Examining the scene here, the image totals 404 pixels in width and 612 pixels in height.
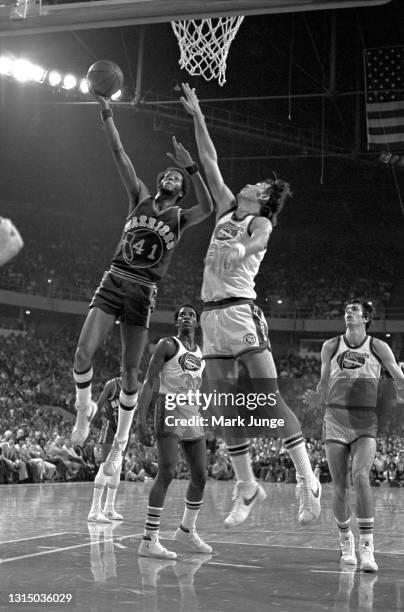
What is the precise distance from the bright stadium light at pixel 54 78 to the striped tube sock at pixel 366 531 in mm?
16844

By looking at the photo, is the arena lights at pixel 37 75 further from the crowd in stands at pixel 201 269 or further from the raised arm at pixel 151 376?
the raised arm at pixel 151 376

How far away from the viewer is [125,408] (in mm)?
7980

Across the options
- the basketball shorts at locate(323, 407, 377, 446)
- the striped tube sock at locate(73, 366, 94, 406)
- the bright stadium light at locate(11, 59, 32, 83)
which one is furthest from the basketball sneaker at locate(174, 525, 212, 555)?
the bright stadium light at locate(11, 59, 32, 83)

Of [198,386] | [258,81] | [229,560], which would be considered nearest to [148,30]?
[258,81]

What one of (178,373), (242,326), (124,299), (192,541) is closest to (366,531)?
(192,541)

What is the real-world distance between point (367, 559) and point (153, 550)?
204 centimetres

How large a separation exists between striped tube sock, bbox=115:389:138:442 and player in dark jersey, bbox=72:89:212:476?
2.78 ft

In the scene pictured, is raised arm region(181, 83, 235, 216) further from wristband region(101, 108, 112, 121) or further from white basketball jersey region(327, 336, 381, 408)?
white basketball jersey region(327, 336, 381, 408)

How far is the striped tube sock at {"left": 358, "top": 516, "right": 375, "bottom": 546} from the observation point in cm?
704

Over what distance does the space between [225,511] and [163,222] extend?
697 cm

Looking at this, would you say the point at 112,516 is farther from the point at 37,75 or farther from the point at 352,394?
the point at 37,75

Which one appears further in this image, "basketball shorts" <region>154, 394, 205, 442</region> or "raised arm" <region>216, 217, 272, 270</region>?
"basketball shorts" <region>154, 394, 205, 442</region>

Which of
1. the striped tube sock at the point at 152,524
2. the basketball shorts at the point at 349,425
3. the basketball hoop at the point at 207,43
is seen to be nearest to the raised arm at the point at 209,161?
the basketball shorts at the point at 349,425

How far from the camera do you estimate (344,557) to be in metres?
7.36
